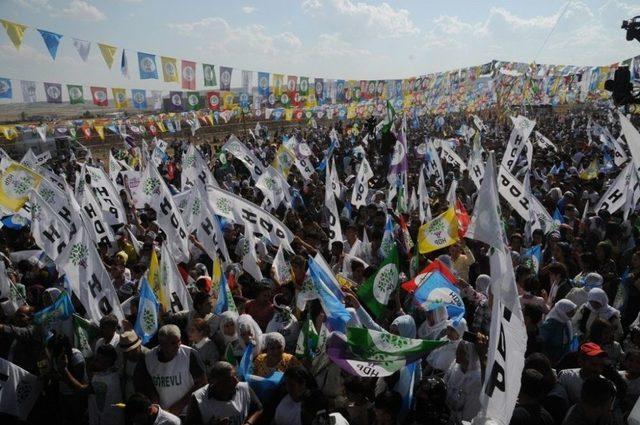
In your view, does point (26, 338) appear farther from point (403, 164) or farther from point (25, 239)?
point (403, 164)

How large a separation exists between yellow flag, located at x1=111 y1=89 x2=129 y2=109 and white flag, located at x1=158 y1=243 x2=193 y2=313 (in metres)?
25.6

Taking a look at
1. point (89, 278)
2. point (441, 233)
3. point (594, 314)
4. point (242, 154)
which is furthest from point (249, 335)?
point (242, 154)

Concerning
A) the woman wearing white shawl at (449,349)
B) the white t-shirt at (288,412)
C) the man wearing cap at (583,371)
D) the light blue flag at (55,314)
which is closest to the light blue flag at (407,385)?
the woman wearing white shawl at (449,349)

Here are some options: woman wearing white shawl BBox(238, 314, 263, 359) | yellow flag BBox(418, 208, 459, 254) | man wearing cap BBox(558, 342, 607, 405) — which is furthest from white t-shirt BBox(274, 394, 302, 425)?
yellow flag BBox(418, 208, 459, 254)

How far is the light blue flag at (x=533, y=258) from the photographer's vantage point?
6895 mm

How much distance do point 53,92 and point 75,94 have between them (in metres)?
1.34

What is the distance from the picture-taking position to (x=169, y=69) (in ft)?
66.8

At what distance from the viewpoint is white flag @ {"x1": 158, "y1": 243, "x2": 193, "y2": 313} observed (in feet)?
18.2

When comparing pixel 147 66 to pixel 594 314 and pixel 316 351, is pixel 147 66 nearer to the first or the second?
pixel 316 351

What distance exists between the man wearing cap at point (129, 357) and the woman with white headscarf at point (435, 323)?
2632 mm

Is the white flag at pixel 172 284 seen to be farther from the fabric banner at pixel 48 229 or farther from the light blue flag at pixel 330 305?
the fabric banner at pixel 48 229

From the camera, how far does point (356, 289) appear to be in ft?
19.6

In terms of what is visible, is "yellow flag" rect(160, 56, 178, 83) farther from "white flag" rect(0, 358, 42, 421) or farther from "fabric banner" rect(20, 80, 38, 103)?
"white flag" rect(0, 358, 42, 421)

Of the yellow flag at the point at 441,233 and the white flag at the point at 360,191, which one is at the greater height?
the yellow flag at the point at 441,233
